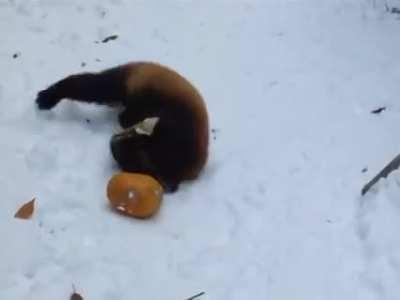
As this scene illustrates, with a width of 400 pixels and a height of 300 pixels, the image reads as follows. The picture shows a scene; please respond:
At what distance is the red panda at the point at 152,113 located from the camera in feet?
12.0

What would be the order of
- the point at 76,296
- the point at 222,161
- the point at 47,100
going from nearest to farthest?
the point at 76,296 < the point at 222,161 < the point at 47,100

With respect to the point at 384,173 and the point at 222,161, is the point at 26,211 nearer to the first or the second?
the point at 222,161

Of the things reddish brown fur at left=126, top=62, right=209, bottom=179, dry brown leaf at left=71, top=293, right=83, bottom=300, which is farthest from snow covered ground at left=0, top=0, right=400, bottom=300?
reddish brown fur at left=126, top=62, right=209, bottom=179

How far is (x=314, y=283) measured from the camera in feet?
10.7

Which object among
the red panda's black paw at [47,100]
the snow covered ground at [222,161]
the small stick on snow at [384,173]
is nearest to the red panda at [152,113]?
the red panda's black paw at [47,100]

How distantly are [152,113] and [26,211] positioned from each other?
0.88 m

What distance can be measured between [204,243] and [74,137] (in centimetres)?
102

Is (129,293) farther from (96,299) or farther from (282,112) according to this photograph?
(282,112)

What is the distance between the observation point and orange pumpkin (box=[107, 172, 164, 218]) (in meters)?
3.43

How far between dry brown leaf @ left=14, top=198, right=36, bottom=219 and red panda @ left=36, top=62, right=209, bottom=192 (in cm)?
52

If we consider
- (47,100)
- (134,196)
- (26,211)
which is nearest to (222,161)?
(134,196)

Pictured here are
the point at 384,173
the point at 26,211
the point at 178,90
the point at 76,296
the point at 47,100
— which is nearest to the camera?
the point at 76,296

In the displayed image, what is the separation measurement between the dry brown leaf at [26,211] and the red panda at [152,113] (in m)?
0.52

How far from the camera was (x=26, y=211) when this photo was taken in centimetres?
339
